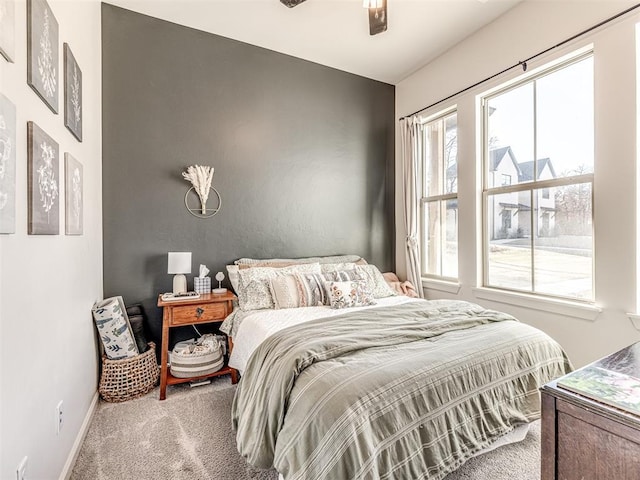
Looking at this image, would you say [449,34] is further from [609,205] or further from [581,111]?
[609,205]

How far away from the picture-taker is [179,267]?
8.74 feet

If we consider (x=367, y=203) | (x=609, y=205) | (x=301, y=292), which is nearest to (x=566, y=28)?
(x=609, y=205)

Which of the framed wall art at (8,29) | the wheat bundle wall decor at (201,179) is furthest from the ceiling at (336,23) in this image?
the framed wall art at (8,29)

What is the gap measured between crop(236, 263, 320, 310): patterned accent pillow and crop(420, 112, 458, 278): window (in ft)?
5.76

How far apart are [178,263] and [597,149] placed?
3257 millimetres

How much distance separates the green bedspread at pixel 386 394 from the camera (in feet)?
4.00

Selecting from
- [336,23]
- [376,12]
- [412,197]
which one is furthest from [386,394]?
[336,23]

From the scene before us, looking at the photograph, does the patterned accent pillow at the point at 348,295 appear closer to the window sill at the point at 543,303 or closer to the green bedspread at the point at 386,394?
the green bedspread at the point at 386,394

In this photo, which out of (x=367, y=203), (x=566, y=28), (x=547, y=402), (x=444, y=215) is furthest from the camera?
(x=367, y=203)

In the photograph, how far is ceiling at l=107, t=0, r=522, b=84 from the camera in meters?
2.70

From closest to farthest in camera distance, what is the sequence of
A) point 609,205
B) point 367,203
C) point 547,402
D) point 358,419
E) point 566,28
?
1. point 547,402
2. point 358,419
3. point 609,205
4. point 566,28
5. point 367,203

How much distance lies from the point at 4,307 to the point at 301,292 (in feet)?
6.04

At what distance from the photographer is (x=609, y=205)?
87.0 inches

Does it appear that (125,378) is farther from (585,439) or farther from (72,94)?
(585,439)
